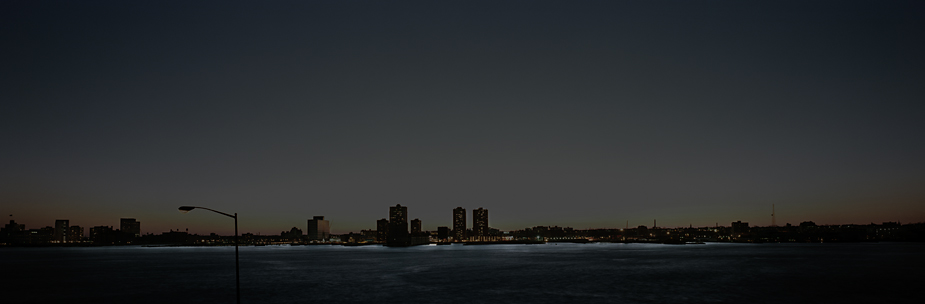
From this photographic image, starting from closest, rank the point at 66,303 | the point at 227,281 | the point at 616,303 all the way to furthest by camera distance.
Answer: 1. the point at 616,303
2. the point at 66,303
3. the point at 227,281

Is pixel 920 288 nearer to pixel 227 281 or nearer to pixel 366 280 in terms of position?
pixel 366 280

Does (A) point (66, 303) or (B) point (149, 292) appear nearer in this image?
(A) point (66, 303)

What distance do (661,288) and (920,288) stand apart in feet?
90.0

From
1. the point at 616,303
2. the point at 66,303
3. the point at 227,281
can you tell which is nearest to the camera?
the point at 616,303

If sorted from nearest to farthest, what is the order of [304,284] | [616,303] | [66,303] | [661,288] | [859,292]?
[616,303], [66,303], [859,292], [661,288], [304,284]

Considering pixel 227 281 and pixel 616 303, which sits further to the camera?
pixel 227 281

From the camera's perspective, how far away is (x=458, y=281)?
7750 cm

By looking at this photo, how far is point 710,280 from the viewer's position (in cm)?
7700

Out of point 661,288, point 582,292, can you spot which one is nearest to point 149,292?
point 582,292

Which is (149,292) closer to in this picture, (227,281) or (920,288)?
(227,281)

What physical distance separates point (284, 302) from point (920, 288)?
68235mm

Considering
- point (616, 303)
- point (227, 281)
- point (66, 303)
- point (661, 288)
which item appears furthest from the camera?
point (227, 281)

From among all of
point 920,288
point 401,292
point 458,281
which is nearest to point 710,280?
point 920,288

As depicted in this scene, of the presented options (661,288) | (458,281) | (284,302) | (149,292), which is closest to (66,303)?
(149,292)
